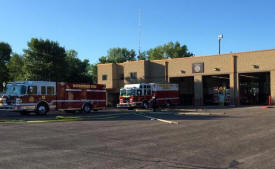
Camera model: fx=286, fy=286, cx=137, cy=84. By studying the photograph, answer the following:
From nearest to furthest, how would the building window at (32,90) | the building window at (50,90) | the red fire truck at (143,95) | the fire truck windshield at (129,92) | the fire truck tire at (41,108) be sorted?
1. the building window at (32,90)
2. the fire truck tire at (41,108)
3. the building window at (50,90)
4. the red fire truck at (143,95)
5. the fire truck windshield at (129,92)

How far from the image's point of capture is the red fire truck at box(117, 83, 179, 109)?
30047 mm

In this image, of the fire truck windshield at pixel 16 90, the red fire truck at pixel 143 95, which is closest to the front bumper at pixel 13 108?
the fire truck windshield at pixel 16 90

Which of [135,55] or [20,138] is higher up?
[135,55]

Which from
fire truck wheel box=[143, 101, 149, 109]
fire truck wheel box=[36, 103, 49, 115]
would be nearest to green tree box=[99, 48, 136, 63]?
fire truck wheel box=[143, 101, 149, 109]

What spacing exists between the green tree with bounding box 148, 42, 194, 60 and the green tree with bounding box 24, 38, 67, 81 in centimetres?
4553

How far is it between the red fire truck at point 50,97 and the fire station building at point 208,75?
1521cm

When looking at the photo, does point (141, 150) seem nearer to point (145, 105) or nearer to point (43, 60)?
point (145, 105)

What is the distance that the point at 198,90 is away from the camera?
38.0 m

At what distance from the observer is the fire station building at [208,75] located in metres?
34.2

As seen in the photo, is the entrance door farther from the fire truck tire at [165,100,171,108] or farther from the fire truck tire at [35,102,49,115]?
the fire truck tire at [35,102,49,115]

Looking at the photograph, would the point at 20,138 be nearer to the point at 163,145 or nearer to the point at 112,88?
the point at 163,145

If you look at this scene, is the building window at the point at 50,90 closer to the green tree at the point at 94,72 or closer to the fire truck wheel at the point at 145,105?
the fire truck wheel at the point at 145,105

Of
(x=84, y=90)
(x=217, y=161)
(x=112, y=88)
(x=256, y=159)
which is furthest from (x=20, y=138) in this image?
(x=112, y=88)

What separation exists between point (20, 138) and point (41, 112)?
12.4 metres
